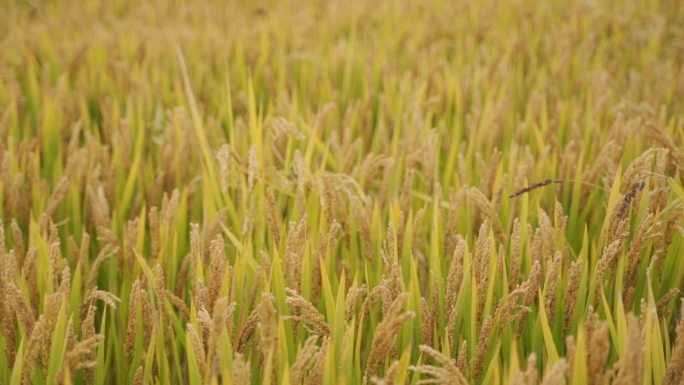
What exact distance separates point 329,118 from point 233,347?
1.14 metres

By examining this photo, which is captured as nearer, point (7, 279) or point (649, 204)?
point (7, 279)

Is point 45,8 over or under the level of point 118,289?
over

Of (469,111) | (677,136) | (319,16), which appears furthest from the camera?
(319,16)

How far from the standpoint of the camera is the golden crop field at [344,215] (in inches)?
33.1

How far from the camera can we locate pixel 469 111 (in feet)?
7.04

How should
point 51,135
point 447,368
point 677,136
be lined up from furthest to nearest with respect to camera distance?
point 51,135 < point 677,136 < point 447,368

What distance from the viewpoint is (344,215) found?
1.20m

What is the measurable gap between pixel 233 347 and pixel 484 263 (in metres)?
0.41

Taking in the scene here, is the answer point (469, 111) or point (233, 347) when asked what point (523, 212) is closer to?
point (233, 347)

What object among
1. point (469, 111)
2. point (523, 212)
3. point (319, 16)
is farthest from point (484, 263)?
point (319, 16)

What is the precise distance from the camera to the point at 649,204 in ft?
4.01

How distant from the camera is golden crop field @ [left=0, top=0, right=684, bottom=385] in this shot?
0.84 metres

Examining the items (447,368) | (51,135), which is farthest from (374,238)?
(51,135)

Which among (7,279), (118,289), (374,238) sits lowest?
(118,289)
